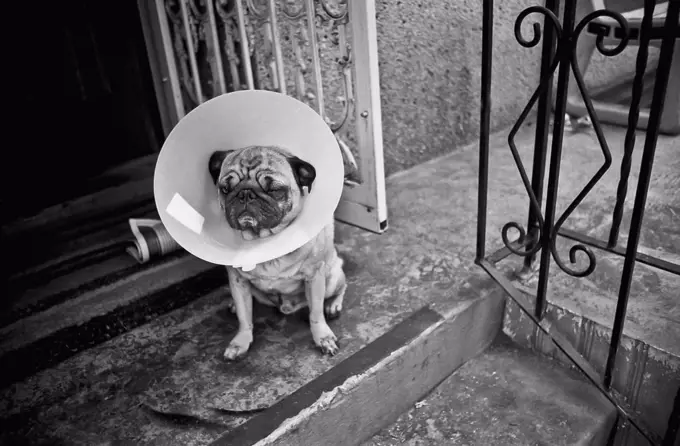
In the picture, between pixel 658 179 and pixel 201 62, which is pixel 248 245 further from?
pixel 658 179

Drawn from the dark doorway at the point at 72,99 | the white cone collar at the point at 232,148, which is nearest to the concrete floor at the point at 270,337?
the white cone collar at the point at 232,148

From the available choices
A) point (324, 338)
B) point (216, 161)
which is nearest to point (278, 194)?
point (216, 161)

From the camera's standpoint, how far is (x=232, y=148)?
1.61m

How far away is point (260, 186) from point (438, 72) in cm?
176

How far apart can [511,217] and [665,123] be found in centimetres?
143

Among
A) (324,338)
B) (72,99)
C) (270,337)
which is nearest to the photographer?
(324,338)

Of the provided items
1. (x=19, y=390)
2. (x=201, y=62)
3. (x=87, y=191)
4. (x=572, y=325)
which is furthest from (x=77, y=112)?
(x=572, y=325)

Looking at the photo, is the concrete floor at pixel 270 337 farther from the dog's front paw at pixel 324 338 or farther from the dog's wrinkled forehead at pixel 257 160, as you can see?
the dog's wrinkled forehead at pixel 257 160

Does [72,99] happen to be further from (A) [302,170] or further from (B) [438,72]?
(B) [438,72]

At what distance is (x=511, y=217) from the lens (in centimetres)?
244

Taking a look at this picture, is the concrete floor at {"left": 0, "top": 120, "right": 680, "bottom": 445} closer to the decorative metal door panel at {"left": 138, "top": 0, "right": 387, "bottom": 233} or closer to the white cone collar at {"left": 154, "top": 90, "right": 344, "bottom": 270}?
the decorative metal door panel at {"left": 138, "top": 0, "right": 387, "bottom": 233}

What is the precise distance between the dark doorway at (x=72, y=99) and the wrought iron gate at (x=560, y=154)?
6.33ft

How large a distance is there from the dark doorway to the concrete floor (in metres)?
1.17

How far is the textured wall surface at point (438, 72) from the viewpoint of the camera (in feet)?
8.82
